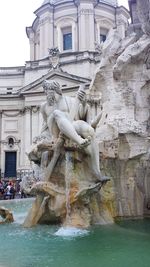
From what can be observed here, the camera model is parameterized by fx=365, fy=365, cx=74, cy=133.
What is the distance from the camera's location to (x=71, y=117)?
6379 millimetres

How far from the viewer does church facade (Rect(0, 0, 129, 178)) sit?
3834 cm

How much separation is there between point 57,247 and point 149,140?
330cm

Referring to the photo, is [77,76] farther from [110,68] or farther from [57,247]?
[57,247]

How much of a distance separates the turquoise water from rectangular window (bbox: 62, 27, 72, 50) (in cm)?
3892

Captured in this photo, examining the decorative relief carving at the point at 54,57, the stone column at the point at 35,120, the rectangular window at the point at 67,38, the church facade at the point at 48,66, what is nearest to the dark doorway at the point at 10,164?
the church facade at the point at 48,66

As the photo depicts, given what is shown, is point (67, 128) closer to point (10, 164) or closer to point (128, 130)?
point (128, 130)

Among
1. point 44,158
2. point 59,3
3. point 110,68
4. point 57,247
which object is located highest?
point 59,3

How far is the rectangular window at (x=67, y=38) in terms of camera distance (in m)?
43.2

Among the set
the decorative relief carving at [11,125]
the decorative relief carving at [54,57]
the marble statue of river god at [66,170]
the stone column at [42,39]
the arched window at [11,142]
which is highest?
the stone column at [42,39]

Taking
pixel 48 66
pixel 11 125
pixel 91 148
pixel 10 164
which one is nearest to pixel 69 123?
pixel 91 148

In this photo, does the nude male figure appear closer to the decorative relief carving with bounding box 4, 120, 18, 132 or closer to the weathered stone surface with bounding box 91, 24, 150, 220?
the weathered stone surface with bounding box 91, 24, 150, 220

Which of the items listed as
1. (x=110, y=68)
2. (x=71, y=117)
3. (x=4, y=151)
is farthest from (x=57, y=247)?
(x=4, y=151)

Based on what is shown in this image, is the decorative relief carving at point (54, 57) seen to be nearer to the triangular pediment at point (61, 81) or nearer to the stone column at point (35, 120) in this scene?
the triangular pediment at point (61, 81)

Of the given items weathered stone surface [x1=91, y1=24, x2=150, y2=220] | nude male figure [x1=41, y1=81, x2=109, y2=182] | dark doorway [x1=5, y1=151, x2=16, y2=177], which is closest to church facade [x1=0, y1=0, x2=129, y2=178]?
dark doorway [x1=5, y1=151, x2=16, y2=177]
